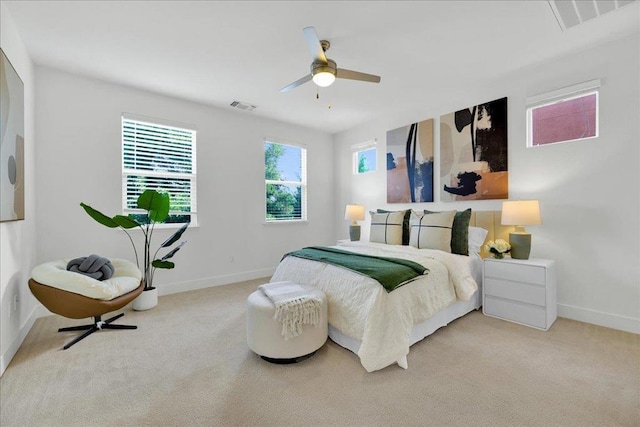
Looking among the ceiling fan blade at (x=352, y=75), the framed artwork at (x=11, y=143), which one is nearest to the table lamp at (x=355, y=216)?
the ceiling fan blade at (x=352, y=75)

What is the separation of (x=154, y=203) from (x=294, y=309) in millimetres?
2222

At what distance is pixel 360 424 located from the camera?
1.52 meters

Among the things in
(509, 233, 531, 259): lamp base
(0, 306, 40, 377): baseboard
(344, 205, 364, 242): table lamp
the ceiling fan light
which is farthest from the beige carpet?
(344, 205, 364, 242): table lamp

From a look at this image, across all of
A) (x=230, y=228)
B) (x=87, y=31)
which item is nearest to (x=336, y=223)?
(x=230, y=228)

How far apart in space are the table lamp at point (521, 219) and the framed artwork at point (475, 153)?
1.59 ft

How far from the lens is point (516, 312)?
2820 mm

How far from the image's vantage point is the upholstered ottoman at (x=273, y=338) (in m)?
2.05

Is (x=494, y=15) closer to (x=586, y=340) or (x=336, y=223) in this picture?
(x=586, y=340)

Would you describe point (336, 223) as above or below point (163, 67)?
below

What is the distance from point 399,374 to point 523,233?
2.08 m

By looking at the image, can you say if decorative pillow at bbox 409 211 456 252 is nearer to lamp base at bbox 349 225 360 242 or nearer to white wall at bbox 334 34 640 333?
white wall at bbox 334 34 640 333

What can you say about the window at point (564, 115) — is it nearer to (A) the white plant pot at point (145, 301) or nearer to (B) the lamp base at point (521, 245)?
(B) the lamp base at point (521, 245)

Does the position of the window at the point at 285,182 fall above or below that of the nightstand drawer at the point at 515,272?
above

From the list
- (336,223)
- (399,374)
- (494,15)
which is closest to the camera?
(399,374)
